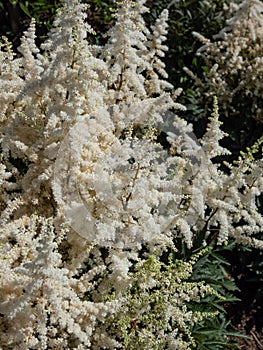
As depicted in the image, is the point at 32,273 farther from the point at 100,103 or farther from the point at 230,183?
the point at 230,183

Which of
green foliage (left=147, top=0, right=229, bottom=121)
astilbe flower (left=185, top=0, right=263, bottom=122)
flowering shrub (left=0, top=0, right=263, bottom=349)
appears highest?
green foliage (left=147, top=0, right=229, bottom=121)

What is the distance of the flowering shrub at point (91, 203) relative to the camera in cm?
291

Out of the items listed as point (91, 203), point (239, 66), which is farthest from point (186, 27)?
point (91, 203)

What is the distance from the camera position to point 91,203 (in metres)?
3.23

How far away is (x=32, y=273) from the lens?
8.82 feet

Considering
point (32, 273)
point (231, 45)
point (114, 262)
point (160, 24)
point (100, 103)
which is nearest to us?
point (32, 273)

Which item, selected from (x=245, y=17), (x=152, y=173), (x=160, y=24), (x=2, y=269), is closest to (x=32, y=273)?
(x=2, y=269)

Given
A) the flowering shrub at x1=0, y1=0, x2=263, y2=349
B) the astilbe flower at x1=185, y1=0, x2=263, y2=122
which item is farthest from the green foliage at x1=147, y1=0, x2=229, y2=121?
the flowering shrub at x1=0, y1=0, x2=263, y2=349

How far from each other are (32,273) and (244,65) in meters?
3.30

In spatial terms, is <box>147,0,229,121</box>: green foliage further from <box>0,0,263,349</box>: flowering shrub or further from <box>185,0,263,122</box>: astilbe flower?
<box>0,0,263,349</box>: flowering shrub

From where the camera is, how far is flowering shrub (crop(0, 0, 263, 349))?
9.55 ft

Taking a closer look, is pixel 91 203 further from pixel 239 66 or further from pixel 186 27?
pixel 186 27

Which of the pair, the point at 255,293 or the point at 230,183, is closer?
the point at 230,183

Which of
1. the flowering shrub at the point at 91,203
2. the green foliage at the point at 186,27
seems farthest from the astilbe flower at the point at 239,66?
the flowering shrub at the point at 91,203
